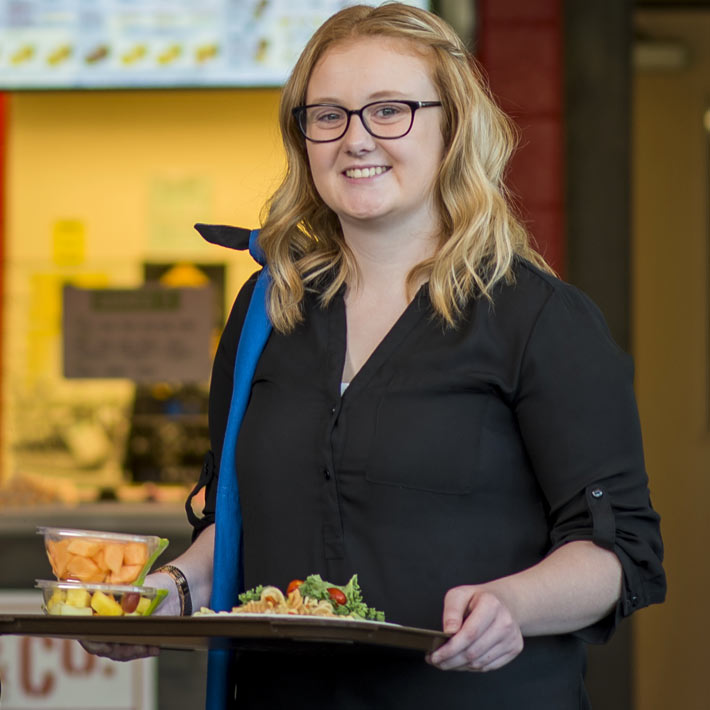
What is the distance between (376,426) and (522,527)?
22 centimetres

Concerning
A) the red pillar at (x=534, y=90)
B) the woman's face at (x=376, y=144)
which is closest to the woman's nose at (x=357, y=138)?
the woman's face at (x=376, y=144)

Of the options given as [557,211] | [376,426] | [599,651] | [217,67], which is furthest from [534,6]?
[376,426]

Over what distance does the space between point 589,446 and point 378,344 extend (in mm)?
305

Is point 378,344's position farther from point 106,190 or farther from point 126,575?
point 106,190

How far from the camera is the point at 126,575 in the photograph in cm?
154

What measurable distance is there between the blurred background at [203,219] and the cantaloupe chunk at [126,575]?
4.93ft

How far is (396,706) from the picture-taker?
1.53 meters

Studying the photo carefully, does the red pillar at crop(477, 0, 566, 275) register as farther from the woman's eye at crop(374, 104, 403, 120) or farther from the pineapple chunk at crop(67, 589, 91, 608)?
the pineapple chunk at crop(67, 589, 91, 608)

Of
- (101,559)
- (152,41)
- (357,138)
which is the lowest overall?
(101,559)

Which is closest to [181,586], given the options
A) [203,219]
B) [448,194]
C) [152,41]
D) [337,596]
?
[337,596]

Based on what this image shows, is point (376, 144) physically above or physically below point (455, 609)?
above

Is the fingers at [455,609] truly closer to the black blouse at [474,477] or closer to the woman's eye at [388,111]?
the black blouse at [474,477]

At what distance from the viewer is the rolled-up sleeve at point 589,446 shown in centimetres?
148

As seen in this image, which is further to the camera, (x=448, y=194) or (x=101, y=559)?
(x=448, y=194)
